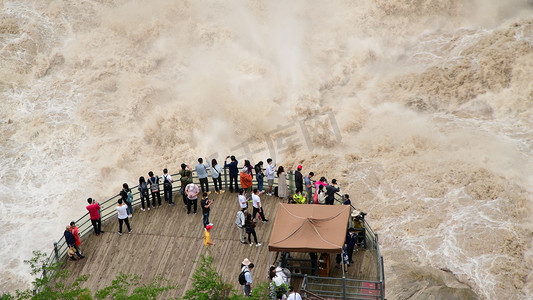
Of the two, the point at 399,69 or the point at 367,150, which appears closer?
the point at 367,150

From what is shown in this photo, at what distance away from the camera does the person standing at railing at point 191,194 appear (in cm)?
2211

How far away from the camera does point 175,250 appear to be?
2150 cm

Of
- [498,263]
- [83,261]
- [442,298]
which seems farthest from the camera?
[498,263]

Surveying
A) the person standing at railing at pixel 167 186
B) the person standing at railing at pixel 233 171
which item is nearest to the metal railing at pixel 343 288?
the person standing at railing at pixel 233 171

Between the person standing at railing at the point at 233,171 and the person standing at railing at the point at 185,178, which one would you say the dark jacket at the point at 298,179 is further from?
the person standing at railing at the point at 185,178

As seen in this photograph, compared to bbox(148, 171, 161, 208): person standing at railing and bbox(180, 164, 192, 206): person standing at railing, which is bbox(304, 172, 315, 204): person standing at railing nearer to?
bbox(180, 164, 192, 206): person standing at railing

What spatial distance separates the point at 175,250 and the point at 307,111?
17.3 meters

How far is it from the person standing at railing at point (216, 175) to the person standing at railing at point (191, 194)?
0.93 m

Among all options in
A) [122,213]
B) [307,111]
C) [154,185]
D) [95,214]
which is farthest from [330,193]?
[307,111]

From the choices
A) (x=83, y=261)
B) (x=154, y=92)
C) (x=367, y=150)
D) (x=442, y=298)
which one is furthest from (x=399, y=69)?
(x=83, y=261)

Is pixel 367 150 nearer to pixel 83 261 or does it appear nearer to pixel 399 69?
pixel 399 69

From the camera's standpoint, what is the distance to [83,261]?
21.3 meters

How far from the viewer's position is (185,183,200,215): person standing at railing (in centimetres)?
2211

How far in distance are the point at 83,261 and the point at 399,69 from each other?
23.9 metres
